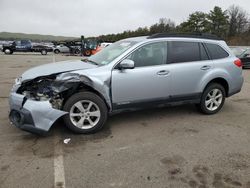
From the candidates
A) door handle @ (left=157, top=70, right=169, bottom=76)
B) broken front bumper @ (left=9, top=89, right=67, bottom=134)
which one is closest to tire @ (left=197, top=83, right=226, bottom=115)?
door handle @ (left=157, top=70, right=169, bottom=76)

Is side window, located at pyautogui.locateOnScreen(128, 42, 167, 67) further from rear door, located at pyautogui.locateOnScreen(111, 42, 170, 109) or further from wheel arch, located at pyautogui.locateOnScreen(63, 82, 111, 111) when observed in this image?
wheel arch, located at pyautogui.locateOnScreen(63, 82, 111, 111)

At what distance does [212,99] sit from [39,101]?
11.7ft

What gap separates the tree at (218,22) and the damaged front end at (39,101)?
62.0 m

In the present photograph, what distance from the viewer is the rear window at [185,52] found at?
4.68 m

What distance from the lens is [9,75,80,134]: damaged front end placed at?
12.0 ft

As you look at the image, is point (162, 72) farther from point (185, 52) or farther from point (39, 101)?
point (39, 101)

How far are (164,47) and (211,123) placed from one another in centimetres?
176

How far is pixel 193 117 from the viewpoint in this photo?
5.09 meters

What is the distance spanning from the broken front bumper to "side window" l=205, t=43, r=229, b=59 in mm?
3354

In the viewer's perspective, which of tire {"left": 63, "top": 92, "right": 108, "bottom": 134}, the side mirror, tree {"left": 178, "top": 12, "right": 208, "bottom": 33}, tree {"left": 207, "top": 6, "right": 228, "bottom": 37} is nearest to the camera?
tire {"left": 63, "top": 92, "right": 108, "bottom": 134}

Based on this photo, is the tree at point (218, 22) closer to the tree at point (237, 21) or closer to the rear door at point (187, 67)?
the tree at point (237, 21)

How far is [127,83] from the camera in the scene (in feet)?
13.9

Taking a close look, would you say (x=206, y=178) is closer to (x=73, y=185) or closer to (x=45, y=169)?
(x=73, y=185)

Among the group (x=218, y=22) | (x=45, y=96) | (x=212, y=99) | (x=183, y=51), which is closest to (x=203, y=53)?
(x=183, y=51)
